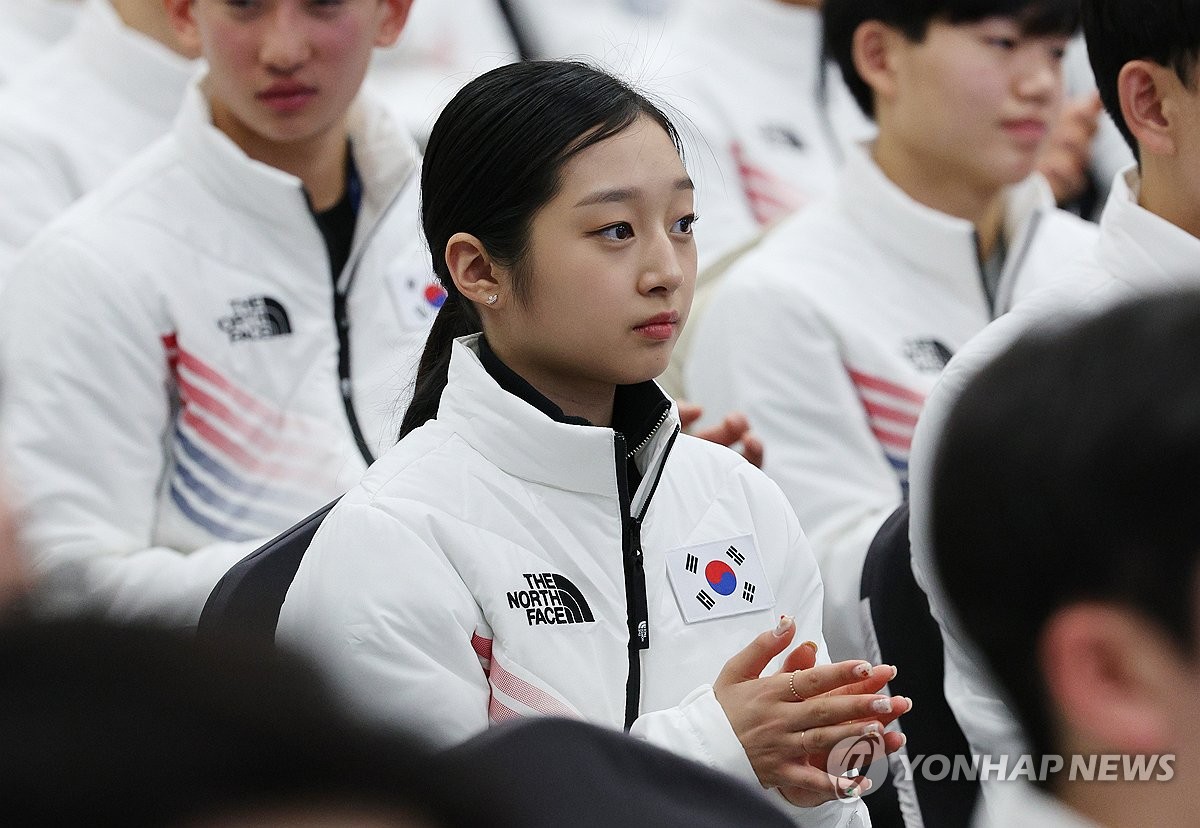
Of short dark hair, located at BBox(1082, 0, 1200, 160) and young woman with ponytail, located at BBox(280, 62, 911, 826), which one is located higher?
short dark hair, located at BBox(1082, 0, 1200, 160)

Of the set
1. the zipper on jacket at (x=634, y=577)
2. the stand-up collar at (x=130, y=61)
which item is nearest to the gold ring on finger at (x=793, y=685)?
the zipper on jacket at (x=634, y=577)

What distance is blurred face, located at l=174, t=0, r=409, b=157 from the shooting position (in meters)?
2.60

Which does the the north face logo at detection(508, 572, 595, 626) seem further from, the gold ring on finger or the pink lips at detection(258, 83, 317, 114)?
the pink lips at detection(258, 83, 317, 114)

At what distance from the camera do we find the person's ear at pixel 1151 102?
7.25 feet

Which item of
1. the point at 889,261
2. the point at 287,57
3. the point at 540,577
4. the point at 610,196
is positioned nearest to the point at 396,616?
the point at 540,577

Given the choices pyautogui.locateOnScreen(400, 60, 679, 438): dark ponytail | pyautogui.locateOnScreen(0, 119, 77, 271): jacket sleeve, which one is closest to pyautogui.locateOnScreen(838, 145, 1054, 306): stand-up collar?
pyautogui.locateOnScreen(400, 60, 679, 438): dark ponytail

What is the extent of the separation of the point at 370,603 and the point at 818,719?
437mm

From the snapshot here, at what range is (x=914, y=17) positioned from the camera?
3.08 metres

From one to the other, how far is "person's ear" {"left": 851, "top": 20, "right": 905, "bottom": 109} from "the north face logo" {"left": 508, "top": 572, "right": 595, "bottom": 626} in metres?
1.59

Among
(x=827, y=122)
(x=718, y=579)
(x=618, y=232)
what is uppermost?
(x=827, y=122)

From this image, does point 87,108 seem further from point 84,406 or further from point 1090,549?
point 1090,549

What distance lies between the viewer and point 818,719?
1646 mm

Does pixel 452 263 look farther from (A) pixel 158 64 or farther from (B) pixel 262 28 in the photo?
(A) pixel 158 64

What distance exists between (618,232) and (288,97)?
901mm
